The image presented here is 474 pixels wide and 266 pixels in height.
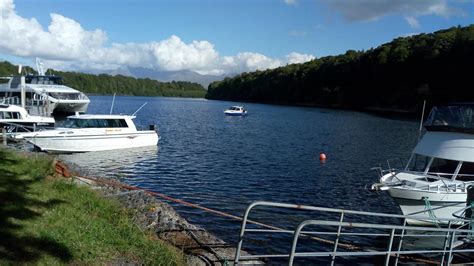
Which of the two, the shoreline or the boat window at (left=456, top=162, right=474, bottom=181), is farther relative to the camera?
the boat window at (left=456, top=162, right=474, bottom=181)

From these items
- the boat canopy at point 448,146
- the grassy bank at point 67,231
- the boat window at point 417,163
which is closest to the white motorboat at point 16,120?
the grassy bank at point 67,231

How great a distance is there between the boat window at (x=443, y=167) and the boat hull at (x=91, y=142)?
2306 cm

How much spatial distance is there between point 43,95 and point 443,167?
50779 millimetres

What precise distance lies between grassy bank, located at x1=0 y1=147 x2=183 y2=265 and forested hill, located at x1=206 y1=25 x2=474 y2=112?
110826 millimetres

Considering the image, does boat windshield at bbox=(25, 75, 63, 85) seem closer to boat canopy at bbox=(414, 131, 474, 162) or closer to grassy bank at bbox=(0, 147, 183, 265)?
grassy bank at bbox=(0, 147, 183, 265)

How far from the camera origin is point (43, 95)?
56844mm

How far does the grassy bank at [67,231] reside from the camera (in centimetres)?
749

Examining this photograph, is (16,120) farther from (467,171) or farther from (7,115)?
(467,171)

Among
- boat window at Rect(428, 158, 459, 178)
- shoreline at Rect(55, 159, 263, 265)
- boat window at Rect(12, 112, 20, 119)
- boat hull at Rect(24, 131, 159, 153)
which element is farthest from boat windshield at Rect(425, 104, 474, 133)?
boat window at Rect(12, 112, 20, 119)

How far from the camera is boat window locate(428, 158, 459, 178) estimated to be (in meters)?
18.0

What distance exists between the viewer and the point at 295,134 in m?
54.9

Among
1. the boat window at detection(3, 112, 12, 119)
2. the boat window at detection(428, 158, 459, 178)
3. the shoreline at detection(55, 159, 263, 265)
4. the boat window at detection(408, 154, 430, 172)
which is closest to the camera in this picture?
the shoreline at detection(55, 159, 263, 265)

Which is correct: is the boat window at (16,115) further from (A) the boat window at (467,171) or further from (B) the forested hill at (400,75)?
(B) the forested hill at (400,75)

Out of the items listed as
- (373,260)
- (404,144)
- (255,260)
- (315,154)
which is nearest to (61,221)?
→ (255,260)
